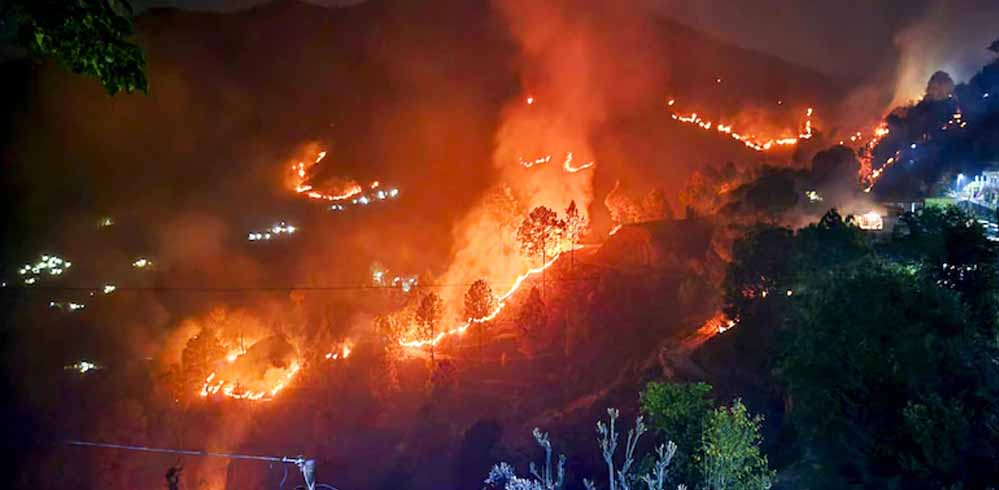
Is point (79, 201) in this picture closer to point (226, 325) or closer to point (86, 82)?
point (86, 82)

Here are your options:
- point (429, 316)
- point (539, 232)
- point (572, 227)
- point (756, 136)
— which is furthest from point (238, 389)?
point (756, 136)

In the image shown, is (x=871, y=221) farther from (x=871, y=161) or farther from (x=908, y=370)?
(x=908, y=370)

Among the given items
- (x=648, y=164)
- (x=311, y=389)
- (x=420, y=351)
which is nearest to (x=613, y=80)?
(x=648, y=164)

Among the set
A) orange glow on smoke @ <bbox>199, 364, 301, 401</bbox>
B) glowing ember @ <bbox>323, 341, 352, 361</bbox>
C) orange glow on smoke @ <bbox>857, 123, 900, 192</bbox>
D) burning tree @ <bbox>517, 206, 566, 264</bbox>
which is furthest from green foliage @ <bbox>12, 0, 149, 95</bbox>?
orange glow on smoke @ <bbox>857, 123, 900, 192</bbox>

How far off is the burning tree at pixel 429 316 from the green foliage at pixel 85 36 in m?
34.8

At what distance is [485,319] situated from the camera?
139 feet

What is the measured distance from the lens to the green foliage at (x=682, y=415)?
1419cm

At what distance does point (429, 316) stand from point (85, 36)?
35178 millimetres

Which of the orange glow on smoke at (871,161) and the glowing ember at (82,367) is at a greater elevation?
the orange glow on smoke at (871,161)

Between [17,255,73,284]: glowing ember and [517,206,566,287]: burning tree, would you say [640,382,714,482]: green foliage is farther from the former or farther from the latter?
[17,255,73,284]: glowing ember

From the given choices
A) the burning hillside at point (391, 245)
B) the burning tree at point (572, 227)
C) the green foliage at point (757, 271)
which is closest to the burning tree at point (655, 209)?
the burning hillside at point (391, 245)

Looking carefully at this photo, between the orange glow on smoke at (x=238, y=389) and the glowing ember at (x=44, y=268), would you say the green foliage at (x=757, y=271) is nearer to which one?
the orange glow on smoke at (x=238, y=389)

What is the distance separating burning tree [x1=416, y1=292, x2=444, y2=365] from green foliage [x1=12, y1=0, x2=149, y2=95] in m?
34.8

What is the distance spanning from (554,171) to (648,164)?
14259mm
